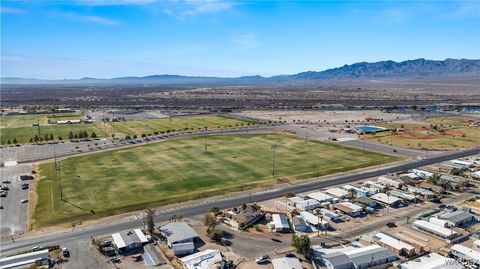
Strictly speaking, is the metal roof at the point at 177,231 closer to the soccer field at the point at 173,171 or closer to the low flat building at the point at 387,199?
the soccer field at the point at 173,171

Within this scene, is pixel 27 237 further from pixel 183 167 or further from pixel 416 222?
pixel 416 222

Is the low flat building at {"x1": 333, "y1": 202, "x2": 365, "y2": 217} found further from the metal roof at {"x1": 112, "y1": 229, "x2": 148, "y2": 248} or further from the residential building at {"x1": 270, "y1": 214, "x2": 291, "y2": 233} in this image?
the metal roof at {"x1": 112, "y1": 229, "x2": 148, "y2": 248}

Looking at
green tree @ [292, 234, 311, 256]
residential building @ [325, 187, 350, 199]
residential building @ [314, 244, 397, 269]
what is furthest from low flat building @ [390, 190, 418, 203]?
green tree @ [292, 234, 311, 256]

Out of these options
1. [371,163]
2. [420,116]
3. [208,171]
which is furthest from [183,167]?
[420,116]

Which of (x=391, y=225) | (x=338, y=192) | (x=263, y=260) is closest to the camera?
(x=263, y=260)

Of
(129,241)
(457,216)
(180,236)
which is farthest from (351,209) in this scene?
(129,241)

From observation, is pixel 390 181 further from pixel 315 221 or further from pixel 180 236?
pixel 180 236

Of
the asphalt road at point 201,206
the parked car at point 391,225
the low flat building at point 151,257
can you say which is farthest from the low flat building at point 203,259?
the parked car at point 391,225
